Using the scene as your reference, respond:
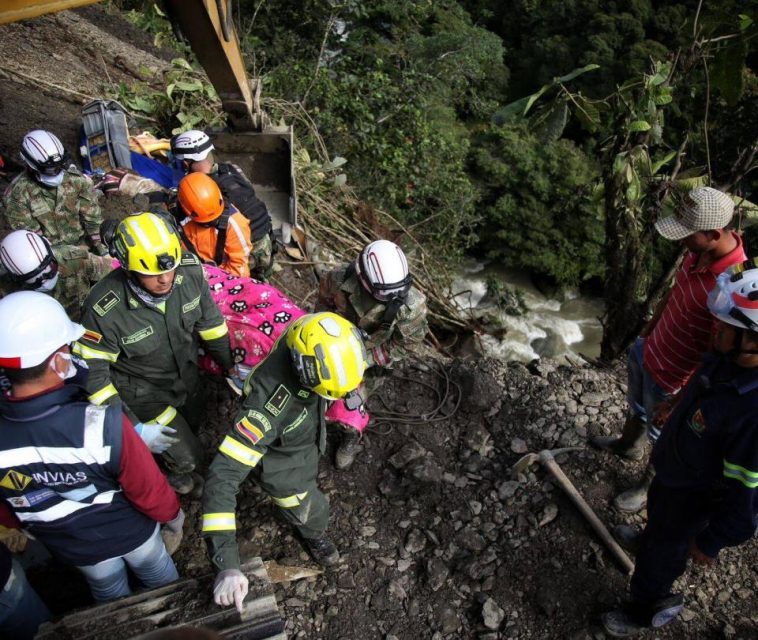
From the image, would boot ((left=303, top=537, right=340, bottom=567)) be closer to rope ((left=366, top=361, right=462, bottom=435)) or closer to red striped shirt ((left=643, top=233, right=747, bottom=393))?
rope ((left=366, top=361, right=462, bottom=435))

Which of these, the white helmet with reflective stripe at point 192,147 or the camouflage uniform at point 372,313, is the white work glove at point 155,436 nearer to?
the camouflage uniform at point 372,313

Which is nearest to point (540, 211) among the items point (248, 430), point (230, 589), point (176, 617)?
point (248, 430)

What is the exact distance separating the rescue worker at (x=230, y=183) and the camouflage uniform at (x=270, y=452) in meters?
2.08

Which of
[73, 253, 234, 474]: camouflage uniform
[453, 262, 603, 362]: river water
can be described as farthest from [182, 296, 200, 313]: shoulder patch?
[453, 262, 603, 362]: river water

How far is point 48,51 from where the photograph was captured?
8.02m

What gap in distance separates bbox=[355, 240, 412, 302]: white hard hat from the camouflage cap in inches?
57.9

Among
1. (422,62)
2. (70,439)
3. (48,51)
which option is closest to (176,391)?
(70,439)

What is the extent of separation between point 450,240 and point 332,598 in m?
6.65

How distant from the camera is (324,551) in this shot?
306 cm

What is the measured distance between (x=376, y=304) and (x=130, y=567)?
1.90 meters

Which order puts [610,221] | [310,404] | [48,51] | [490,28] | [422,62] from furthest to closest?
[490,28]
[422,62]
[48,51]
[610,221]
[310,404]

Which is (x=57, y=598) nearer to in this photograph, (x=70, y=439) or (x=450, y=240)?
(x=70, y=439)

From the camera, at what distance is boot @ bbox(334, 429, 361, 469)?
3643mm

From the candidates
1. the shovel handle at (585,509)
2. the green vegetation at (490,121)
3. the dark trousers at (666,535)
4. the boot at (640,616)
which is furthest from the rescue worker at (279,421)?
the green vegetation at (490,121)
